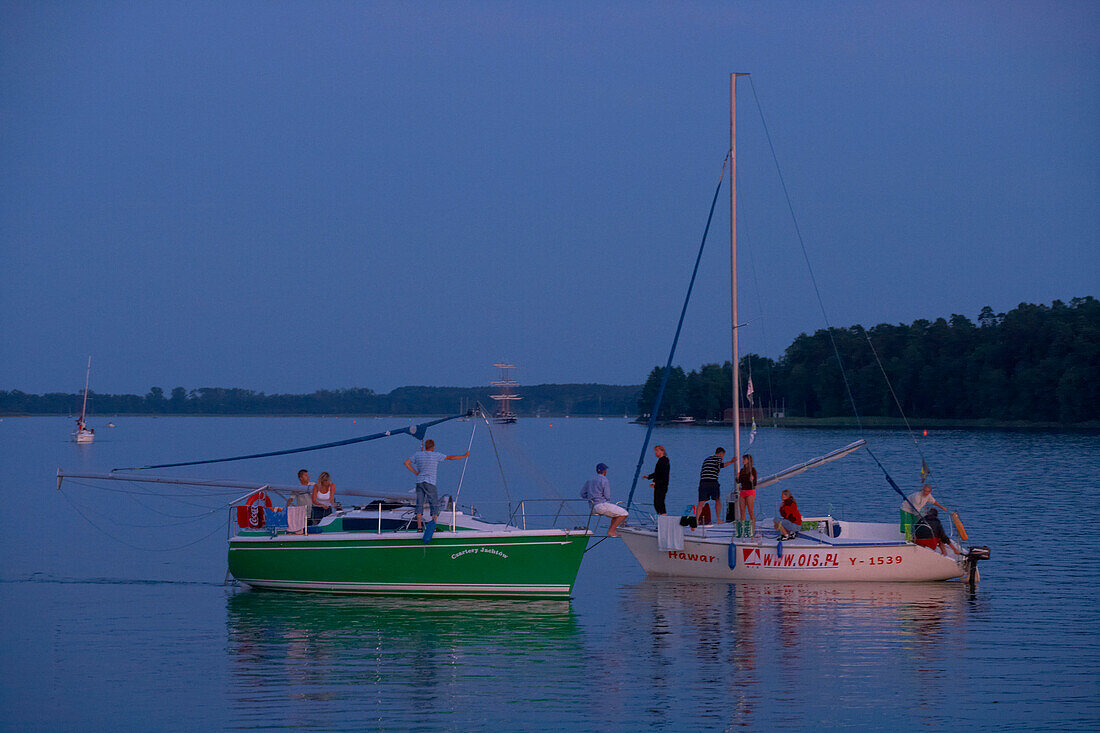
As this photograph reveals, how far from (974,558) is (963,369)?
13279 cm

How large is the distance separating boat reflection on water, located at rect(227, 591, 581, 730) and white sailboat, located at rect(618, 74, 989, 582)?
3.58m

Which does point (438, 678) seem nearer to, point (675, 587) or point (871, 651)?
point (871, 651)

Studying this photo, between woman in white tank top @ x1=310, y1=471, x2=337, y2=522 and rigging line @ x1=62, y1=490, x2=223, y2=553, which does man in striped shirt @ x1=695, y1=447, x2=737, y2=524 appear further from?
rigging line @ x1=62, y1=490, x2=223, y2=553

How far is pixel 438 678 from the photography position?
14.6 m

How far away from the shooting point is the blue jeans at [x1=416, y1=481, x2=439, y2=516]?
2012 centimetres

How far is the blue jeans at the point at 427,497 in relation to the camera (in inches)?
792

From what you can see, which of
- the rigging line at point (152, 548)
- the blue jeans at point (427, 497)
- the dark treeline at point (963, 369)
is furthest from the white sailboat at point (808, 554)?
the dark treeline at point (963, 369)

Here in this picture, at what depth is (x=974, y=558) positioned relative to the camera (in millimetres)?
22172

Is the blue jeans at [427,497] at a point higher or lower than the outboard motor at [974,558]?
higher

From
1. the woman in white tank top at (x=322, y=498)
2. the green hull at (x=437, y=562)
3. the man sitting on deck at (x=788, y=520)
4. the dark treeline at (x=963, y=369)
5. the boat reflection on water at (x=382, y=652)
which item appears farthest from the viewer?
the dark treeline at (x=963, y=369)

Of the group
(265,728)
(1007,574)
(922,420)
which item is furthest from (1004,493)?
(922,420)

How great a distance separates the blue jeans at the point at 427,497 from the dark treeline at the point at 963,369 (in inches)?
4008

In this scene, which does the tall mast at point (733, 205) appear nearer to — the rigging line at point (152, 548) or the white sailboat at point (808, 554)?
the white sailboat at point (808, 554)

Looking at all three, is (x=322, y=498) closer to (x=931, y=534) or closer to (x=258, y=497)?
(x=258, y=497)
